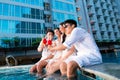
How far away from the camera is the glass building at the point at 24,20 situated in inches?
807

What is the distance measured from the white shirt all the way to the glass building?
18.8 meters

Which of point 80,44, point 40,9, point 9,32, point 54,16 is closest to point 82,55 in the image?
point 80,44

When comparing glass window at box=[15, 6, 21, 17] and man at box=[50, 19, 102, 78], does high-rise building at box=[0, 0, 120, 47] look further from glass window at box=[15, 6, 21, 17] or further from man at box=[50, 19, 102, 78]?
man at box=[50, 19, 102, 78]

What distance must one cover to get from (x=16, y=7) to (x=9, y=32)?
386 cm

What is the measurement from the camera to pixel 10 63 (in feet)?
29.2

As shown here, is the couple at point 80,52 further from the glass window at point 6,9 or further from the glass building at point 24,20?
the glass window at point 6,9

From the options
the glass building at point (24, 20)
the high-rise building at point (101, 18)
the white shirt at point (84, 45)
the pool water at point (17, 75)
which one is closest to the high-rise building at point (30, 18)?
the glass building at point (24, 20)

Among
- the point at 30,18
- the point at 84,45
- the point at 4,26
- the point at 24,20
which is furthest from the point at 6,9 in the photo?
the point at 84,45

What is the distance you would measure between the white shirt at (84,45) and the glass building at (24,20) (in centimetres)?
1876

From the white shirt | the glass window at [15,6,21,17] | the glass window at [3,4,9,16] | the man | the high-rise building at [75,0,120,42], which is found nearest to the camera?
the man

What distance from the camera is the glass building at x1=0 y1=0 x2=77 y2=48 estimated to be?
20500 millimetres

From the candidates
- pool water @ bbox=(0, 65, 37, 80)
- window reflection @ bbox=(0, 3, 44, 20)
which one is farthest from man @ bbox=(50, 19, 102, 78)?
window reflection @ bbox=(0, 3, 44, 20)

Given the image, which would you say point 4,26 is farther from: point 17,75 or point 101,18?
point 101,18

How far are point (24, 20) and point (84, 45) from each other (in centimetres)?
2082
